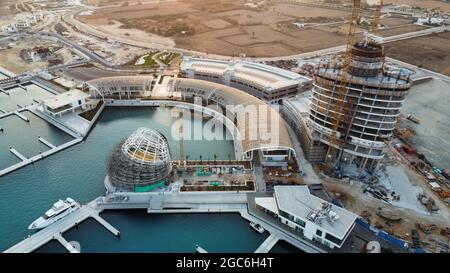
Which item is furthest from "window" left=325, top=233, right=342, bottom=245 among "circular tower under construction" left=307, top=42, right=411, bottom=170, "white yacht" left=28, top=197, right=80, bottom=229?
"white yacht" left=28, top=197, right=80, bottom=229

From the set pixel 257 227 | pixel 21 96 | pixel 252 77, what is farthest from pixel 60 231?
pixel 252 77

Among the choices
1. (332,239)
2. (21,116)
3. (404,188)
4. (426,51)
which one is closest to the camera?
(332,239)

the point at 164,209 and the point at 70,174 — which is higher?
the point at 70,174

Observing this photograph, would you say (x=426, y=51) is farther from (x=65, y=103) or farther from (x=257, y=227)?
(x=65, y=103)

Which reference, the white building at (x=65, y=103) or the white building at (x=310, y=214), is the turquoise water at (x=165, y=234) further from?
the white building at (x=65, y=103)

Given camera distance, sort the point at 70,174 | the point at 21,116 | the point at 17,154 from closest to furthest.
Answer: the point at 70,174 → the point at 17,154 → the point at 21,116

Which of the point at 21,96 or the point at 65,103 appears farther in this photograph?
the point at 21,96

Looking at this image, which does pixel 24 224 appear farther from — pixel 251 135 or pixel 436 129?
pixel 436 129

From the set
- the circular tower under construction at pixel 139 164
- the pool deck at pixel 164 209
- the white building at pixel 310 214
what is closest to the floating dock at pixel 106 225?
the pool deck at pixel 164 209
